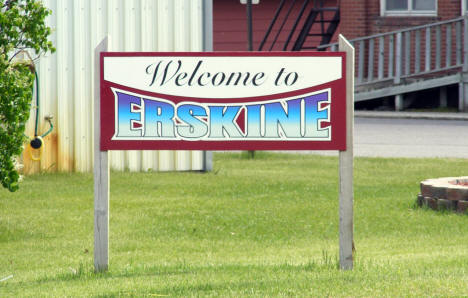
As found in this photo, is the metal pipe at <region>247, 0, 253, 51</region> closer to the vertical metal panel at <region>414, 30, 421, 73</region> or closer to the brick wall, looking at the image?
the vertical metal panel at <region>414, 30, 421, 73</region>

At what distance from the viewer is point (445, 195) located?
33.8 ft

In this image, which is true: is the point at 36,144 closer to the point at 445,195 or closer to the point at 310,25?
the point at 445,195

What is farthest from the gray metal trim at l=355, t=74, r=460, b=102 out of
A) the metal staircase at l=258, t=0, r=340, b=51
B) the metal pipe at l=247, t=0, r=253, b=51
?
the metal pipe at l=247, t=0, r=253, b=51

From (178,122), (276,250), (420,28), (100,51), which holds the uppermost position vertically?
(420,28)

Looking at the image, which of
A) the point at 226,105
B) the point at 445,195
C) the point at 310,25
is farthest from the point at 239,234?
the point at 310,25

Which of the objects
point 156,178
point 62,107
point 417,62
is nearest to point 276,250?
point 156,178

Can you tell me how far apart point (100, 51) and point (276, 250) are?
8.96 feet

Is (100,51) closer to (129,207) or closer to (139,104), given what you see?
(139,104)

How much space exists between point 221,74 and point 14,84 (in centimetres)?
249

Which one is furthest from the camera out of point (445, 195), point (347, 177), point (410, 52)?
point (410, 52)

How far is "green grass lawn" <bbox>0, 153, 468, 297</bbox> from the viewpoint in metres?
6.50

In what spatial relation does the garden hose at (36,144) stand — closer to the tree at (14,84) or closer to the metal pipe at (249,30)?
the metal pipe at (249,30)

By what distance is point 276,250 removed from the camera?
8.86m

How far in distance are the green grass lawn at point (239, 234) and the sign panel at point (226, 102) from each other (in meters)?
0.93
